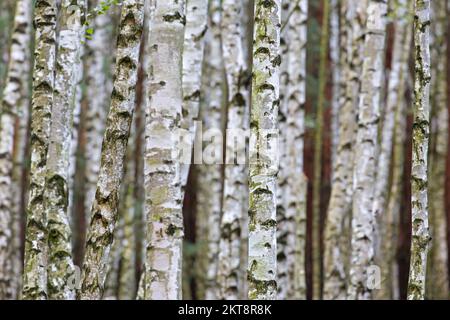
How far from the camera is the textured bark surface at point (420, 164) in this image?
6418mm

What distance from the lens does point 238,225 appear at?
32.6 feet

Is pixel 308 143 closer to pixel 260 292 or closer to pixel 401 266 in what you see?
pixel 401 266

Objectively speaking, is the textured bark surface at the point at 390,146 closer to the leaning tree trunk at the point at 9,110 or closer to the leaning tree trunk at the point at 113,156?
the leaning tree trunk at the point at 9,110

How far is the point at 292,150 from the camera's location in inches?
471

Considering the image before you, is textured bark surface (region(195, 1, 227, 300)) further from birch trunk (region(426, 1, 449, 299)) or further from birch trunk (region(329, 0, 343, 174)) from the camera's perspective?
birch trunk (region(426, 1, 449, 299))

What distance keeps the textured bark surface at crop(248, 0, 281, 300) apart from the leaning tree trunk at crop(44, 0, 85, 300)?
77.6 inches

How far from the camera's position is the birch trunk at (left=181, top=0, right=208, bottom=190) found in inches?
331

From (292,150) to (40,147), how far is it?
5.82 metres

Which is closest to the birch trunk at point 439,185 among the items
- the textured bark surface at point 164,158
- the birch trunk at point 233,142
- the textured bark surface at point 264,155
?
the birch trunk at point 233,142

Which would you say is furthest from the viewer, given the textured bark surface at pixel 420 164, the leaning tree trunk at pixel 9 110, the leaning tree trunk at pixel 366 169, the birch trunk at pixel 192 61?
the leaning tree trunk at pixel 9 110

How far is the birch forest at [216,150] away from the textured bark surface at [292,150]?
0.03 m

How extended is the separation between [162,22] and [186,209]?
53.1ft

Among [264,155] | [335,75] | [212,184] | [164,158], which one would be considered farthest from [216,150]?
[164,158]
